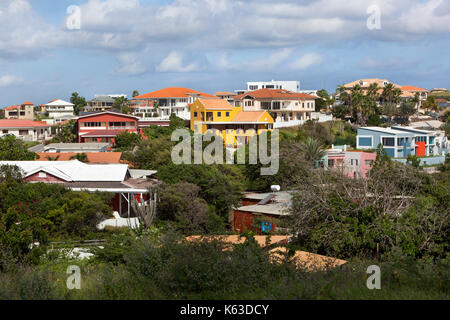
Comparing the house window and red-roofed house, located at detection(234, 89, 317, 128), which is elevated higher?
red-roofed house, located at detection(234, 89, 317, 128)

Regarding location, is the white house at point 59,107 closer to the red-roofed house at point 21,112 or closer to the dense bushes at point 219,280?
the red-roofed house at point 21,112

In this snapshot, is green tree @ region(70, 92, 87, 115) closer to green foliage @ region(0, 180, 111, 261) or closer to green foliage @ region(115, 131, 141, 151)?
green foliage @ region(115, 131, 141, 151)

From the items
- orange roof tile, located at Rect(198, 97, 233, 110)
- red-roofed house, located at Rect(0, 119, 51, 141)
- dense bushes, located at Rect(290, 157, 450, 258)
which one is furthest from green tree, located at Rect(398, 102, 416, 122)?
dense bushes, located at Rect(290, 157, 450, 258)

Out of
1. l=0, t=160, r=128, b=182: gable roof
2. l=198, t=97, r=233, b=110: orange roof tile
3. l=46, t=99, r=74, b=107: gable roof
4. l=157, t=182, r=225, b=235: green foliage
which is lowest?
l=157, t=182, r=225, b=235: green foliage

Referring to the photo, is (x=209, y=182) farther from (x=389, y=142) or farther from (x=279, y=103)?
A: (x=279, y=103)

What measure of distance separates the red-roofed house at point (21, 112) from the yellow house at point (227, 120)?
49.1 metres

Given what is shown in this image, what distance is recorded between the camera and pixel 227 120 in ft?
194

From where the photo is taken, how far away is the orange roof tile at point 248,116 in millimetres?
56034

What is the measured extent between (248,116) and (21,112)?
6151 centimetres

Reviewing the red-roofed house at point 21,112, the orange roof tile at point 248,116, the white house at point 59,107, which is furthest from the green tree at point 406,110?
the red-roofed house at point 21,112

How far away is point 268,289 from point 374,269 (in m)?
2.89

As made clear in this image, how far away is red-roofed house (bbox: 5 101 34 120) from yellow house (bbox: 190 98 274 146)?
4914 cm

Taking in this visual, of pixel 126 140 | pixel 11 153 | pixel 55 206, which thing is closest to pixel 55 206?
pixel 55 206

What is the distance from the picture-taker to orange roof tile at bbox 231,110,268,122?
56034 mm
